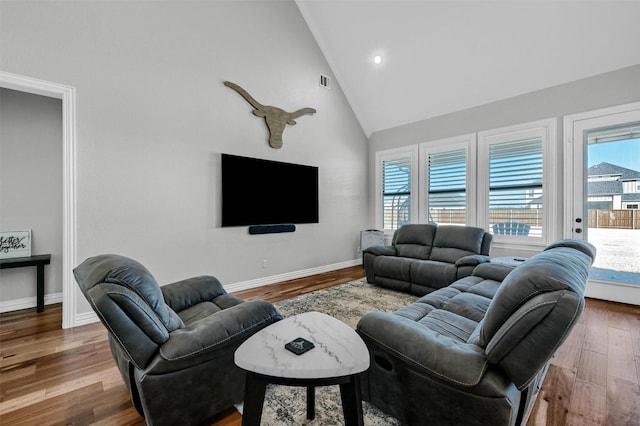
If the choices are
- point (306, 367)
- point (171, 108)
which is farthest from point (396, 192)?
point (306, 367)

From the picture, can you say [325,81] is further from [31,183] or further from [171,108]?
[31,183]

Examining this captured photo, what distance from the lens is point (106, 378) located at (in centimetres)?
195

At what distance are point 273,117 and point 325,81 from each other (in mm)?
1550

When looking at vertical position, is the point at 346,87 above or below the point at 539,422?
above

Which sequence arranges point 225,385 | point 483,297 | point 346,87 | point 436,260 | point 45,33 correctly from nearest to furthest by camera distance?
point 225,385 < point 483,297 < point 45,33 < point 436,260 < point 346,87

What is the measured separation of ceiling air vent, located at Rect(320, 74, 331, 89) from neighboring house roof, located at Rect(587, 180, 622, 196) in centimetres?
425

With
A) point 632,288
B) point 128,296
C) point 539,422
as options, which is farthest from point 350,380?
point 632,288

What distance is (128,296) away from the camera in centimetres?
124

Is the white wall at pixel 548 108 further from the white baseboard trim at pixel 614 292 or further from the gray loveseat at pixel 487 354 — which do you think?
the gray loveseat at pixel 487 354

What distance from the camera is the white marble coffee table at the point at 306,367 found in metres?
1.10

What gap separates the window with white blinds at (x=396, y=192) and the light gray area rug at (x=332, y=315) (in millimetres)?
1829

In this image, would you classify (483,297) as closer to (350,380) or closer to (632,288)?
(350,380)

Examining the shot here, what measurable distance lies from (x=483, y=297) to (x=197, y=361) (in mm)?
2215

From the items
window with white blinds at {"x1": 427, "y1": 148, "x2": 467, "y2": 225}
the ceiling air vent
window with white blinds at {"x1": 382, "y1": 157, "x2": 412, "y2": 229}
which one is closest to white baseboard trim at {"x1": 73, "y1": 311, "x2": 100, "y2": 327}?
the ceiling air vent
